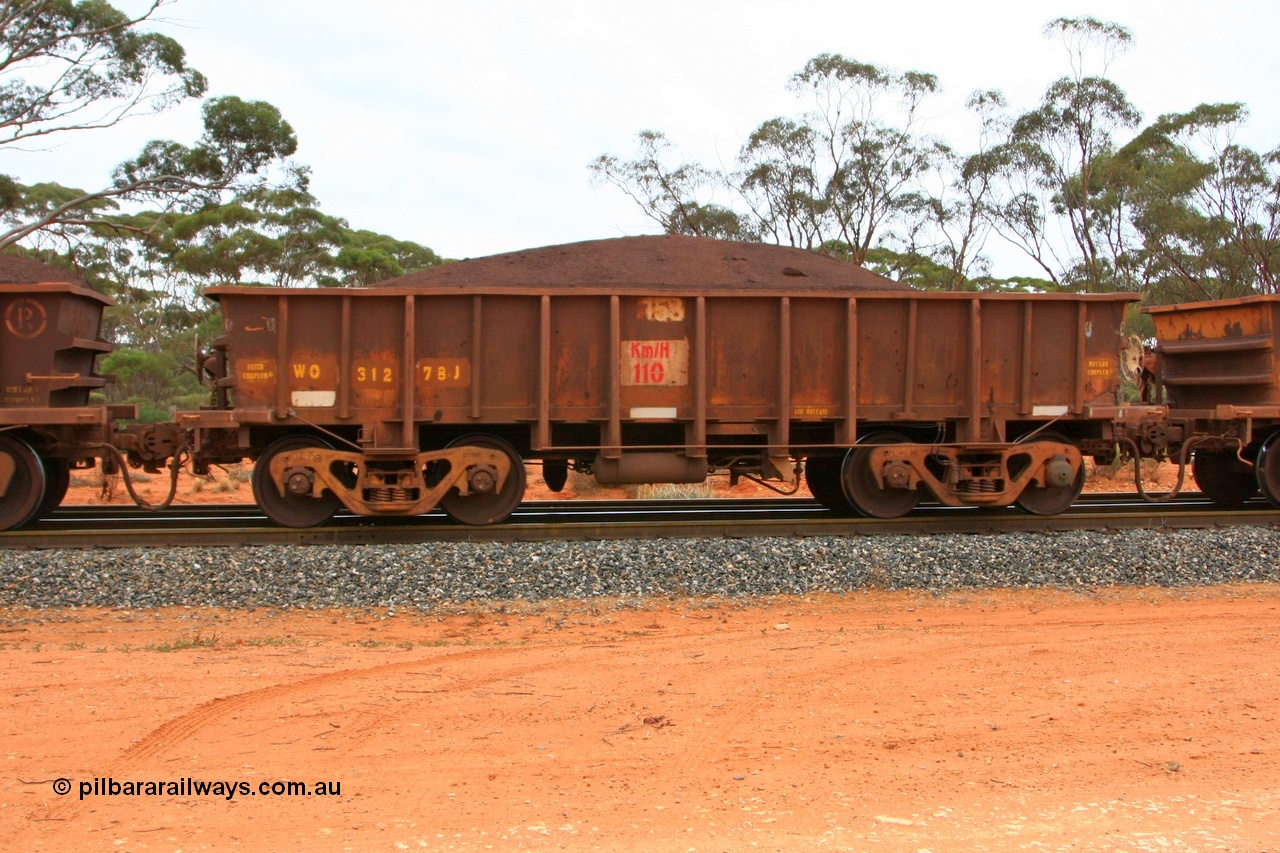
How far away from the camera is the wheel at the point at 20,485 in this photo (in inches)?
397

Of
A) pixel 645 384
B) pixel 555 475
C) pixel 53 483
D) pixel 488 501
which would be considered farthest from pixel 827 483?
pixel 53 483

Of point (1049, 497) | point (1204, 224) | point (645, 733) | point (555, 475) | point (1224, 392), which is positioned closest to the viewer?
point (645, 733)

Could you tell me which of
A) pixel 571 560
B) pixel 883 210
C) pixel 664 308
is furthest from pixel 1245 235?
pixel 571 560

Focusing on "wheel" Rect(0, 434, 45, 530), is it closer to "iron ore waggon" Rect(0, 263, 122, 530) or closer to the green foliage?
"iron ore waggon" Rect(0, 263, 122, 530)

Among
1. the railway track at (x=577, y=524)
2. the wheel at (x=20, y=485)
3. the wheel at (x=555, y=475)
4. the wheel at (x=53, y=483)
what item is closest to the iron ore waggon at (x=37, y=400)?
the wheel at (x=20, y=485)

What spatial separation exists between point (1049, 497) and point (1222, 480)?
3.21 m

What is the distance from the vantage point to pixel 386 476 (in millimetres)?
10320

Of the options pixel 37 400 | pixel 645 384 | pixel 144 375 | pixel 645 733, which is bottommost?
pixel 645 733

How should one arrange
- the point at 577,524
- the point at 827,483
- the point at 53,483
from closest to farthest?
the point at 577,524 < the point at 53,483 < the point at 827,483

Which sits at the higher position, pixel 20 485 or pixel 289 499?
pixel 20 485

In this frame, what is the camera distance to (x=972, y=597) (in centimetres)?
860

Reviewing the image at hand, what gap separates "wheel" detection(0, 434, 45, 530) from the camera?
10.1m

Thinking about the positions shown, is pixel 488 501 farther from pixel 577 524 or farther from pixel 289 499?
pixel 289 499

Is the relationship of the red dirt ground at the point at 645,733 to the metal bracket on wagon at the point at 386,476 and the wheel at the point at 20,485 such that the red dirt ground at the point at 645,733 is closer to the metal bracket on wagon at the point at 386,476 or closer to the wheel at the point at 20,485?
the metal bracket on wagon at the point at 386,476
